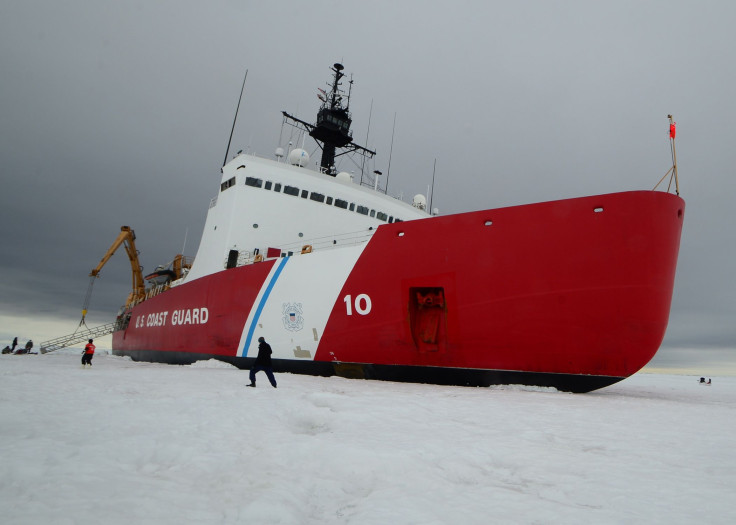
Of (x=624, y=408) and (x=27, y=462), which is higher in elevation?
(x=624, y=408)

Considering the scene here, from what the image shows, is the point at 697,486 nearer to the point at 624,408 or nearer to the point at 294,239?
the point at 624,408

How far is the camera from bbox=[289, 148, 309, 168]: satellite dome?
16.2 m

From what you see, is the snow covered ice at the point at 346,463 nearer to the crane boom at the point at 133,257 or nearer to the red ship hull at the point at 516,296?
the red ship hull at the point at 516,296

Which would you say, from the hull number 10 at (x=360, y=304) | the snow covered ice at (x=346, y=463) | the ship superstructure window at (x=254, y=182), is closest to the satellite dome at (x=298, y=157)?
the ship superstructure window at (x=254, y=182)

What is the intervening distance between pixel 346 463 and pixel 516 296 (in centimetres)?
520

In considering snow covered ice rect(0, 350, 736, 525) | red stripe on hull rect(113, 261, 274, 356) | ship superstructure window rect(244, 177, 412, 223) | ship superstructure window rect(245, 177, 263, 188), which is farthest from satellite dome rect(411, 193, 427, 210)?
snow covered ice rect(0, 350, 736, 525)

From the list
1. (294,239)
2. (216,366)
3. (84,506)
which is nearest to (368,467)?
(84,506)

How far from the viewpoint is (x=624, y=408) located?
6.10 metres

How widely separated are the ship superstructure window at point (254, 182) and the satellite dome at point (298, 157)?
7.95ft

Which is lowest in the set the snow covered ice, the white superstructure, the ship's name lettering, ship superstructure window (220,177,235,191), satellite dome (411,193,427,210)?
the snow covered ice

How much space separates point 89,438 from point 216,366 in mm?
9213

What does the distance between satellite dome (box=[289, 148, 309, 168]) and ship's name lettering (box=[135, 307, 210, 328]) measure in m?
6.45

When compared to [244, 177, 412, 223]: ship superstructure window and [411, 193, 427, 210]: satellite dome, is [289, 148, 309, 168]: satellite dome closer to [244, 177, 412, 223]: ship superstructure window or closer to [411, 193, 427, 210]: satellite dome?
[244, 177, 412, 223]: ship superstructure window

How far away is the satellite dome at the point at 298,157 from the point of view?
16163 mm
